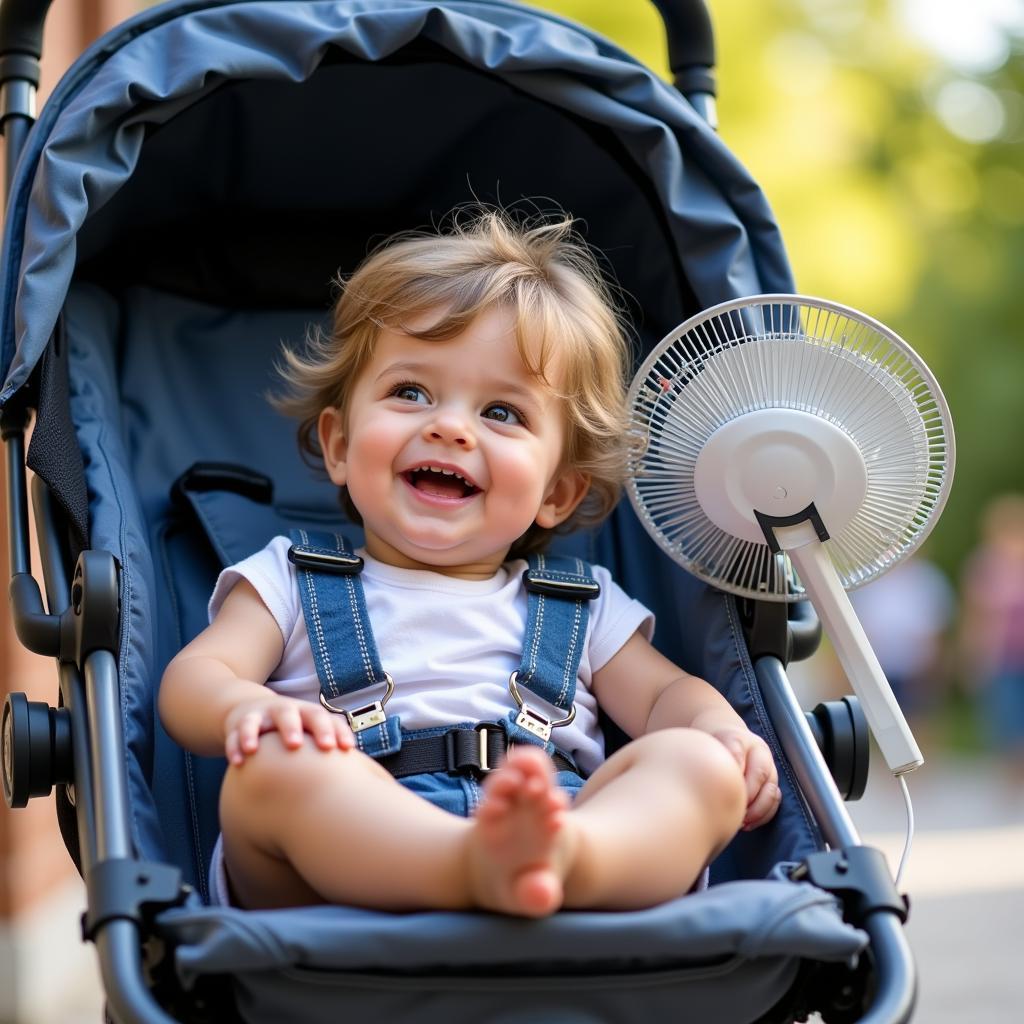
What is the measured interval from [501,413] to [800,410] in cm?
43

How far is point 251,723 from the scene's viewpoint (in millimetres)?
1505

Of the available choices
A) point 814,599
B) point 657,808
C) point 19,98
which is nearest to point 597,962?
point 657,808

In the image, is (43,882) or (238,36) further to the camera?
(43,882)

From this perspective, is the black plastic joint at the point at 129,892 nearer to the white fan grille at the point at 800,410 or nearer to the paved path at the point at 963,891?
the white fan grille at the point at 800,410

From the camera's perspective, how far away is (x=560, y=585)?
2072mm

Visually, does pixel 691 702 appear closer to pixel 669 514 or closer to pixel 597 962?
pixel 669 514

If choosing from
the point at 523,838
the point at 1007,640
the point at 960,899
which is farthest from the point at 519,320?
the point at 1007,640

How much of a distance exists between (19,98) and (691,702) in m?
1.44

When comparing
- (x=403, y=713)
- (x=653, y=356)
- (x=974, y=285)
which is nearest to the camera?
(x=403, y=713)

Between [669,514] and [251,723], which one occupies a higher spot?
[669,514]

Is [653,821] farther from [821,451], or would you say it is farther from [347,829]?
[821,451]

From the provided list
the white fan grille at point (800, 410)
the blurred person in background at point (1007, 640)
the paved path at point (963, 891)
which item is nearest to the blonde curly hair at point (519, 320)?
the white fan grille at point (800, 410)

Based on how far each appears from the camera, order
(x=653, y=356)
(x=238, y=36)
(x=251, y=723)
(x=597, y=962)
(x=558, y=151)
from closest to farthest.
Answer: (x=597, y=962), (x=251, y=723), (x=653, y=356), (x=238, y=36), (x=558, y=151)

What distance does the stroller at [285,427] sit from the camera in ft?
4.53
